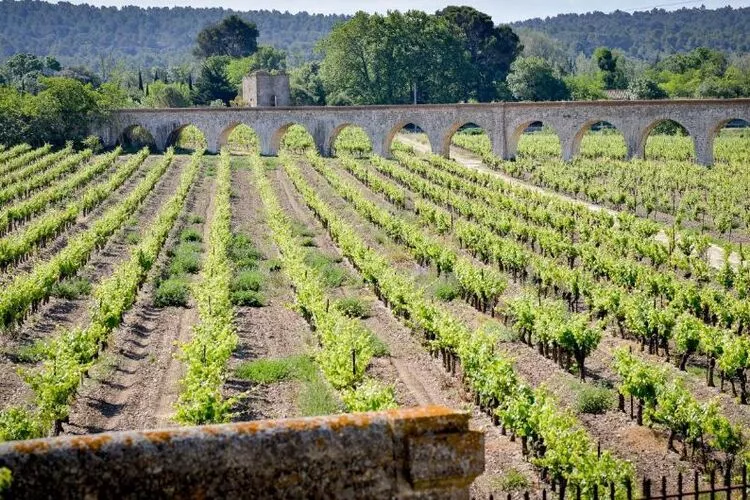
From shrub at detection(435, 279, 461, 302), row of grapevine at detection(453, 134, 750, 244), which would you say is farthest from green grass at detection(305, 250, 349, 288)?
row of grapevine at detection(453, 134, 750, 244)

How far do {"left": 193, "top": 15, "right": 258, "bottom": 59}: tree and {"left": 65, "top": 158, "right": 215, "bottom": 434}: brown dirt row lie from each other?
103777mm

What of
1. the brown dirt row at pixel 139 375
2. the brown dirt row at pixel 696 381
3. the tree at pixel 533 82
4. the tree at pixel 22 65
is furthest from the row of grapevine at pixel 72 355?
the tree at pixel 22 65

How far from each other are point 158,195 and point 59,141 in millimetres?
20608

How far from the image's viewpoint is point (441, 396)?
14352mm

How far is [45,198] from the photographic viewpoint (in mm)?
33688

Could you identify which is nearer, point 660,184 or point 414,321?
point 414,321

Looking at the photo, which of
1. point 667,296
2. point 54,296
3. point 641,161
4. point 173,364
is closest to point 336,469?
point 173,364

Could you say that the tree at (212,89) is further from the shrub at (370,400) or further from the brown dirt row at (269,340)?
the shrub at (370,400)

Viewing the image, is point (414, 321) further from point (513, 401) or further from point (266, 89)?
point (266, 89)

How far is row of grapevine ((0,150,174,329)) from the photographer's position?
17375mm

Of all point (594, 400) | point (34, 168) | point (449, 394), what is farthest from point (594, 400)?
point (34, 168)

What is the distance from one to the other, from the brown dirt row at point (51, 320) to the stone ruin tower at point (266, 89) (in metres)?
37.4

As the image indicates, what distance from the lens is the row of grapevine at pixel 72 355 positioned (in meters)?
12.1

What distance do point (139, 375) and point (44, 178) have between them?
87.9ft
